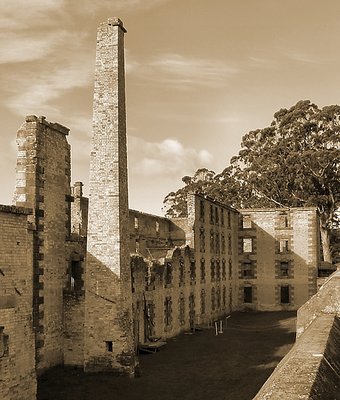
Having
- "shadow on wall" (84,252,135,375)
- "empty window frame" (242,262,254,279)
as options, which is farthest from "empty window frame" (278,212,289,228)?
"shadow on wall" (84,252,135,375)

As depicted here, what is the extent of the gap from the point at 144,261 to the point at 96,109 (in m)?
10.3

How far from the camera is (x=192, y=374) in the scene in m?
24.4

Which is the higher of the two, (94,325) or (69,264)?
(69,264)

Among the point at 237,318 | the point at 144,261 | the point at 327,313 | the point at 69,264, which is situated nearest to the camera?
the point at 327,313

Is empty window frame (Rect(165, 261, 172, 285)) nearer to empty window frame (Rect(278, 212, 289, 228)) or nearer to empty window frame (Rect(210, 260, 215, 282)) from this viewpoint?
empty window frame (Rect(210, 260, 215, 282))

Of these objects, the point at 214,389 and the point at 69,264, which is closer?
the point at 214,389

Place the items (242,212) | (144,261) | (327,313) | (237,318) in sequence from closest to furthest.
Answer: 1. (327,313)
2. (144,261)
3. (237,318)
4. (242,212)

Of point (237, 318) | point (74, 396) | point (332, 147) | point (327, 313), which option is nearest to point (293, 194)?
point (332, 147)

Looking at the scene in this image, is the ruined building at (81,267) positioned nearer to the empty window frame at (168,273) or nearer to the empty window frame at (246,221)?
the empty window frame at (168,273)

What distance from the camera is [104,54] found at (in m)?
25.2

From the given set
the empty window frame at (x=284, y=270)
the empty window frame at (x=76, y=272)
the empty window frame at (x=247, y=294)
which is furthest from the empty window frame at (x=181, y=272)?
the empty window frame at (x=284, y=270)

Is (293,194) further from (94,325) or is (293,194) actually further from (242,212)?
(94,325)

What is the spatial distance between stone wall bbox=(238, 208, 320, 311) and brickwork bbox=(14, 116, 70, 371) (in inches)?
1248

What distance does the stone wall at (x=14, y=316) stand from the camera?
1611 cm
